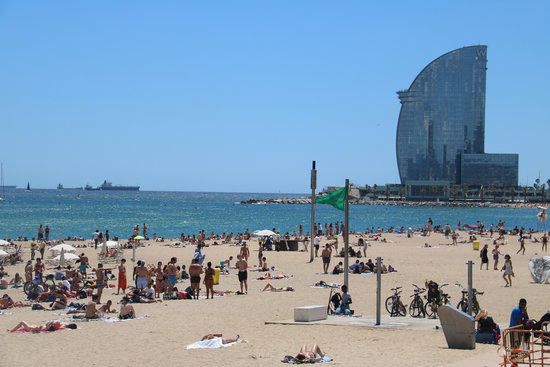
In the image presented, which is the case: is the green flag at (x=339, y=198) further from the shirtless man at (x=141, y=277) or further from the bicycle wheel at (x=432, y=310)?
the shirtless man at (x=141, y=277)

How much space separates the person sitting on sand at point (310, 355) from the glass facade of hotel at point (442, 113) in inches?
6030

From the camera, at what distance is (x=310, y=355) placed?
32.3ft

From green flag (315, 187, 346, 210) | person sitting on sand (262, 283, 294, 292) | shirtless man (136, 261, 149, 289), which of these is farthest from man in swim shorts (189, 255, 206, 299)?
green flag (315, 187, 346, 210)

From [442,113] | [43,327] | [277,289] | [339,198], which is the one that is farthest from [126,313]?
[442,113]

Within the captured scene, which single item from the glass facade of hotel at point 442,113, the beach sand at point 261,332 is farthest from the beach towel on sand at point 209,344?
the glass facade of hotel at point 442,113

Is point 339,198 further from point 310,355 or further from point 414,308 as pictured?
point 310,355

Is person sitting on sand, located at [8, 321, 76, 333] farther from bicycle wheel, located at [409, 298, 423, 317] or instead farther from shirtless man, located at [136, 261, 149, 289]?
bicycle wheel, located at [409, 298, 423, 317]

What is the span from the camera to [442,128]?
161 metres

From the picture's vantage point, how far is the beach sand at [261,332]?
10.2 metres

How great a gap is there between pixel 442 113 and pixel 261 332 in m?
155

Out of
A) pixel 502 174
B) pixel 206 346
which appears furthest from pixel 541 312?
pixel 502 174

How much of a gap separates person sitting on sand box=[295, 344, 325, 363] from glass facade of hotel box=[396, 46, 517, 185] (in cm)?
15316

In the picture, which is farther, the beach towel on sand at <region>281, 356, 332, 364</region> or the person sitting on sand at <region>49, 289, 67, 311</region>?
the person sitting on sand at <region>49, 289, 67, 311</region>

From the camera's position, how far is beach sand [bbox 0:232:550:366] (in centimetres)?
1016
